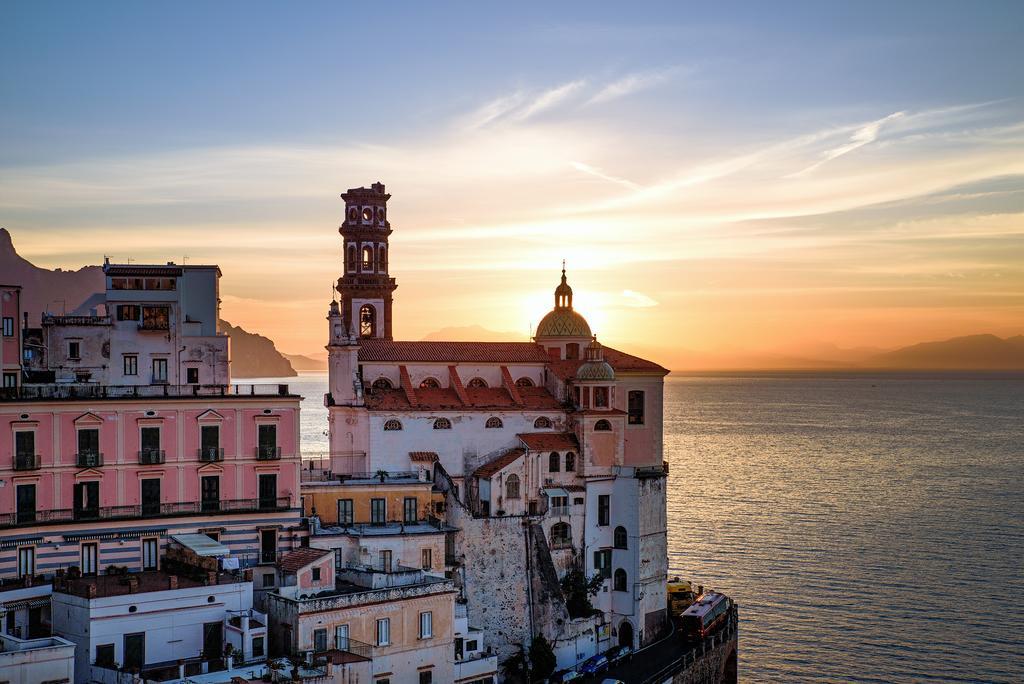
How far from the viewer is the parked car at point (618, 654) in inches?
2527

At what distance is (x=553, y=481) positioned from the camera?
224 ft

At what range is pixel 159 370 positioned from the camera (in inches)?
2474

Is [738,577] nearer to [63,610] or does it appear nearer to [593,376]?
[593,376]

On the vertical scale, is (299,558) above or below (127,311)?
below

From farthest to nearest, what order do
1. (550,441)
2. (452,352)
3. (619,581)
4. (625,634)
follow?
(452,352), (619,581), (625,634), (550,441)

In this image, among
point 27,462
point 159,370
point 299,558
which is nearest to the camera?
point 27,462

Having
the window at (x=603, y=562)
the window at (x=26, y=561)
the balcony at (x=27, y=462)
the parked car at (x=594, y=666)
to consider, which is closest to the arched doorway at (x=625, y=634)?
the window at (x=603, y=562)

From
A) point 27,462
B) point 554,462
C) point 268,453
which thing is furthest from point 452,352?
point 27,462

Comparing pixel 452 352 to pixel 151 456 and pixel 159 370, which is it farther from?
pixel 151 456

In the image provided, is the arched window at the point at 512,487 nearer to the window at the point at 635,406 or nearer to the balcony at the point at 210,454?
the window at the point at 635,406

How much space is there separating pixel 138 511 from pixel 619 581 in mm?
29114

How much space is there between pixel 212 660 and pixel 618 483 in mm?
30693

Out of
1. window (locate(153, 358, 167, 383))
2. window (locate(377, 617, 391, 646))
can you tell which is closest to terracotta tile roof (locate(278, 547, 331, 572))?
window (locate(377, 617, 391, 646))

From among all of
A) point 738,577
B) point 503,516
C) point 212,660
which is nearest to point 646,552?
point 503,516
